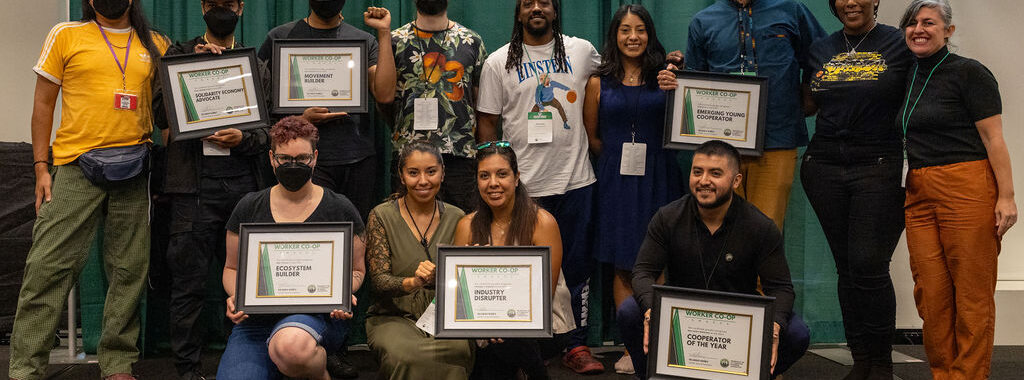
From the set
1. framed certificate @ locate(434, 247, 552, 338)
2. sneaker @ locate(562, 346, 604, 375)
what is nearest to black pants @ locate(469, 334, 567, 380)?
framed certificate @ locate(434, 247, 552, 338)

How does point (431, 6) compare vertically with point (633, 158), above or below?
above

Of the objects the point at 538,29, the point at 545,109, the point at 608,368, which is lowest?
the point at 608,368

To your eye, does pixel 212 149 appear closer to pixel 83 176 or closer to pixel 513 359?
pixel 83 176

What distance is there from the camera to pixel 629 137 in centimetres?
374

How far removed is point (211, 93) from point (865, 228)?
2.68 meters

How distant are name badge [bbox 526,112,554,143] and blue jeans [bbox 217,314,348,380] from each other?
4.03ft

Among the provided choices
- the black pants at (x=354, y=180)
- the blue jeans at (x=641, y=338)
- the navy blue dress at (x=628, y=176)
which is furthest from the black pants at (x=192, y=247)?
the blue jeans at (x=641, y=338)

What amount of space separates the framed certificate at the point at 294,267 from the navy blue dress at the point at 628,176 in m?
1.34

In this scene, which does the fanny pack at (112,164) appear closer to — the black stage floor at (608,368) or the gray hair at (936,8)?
the black stage floor at (608,368)

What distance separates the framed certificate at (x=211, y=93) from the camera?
11.1ft

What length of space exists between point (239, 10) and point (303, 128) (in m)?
0.90

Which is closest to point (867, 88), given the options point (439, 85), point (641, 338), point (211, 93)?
point (641, 338)

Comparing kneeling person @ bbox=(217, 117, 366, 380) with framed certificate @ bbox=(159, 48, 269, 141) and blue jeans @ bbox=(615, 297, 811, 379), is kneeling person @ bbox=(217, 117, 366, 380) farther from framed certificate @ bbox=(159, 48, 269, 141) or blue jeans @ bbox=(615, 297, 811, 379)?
blue jeans @ bbox=(615, 297, 811, 379)

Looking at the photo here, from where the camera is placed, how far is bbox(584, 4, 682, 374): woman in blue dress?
147 inches
